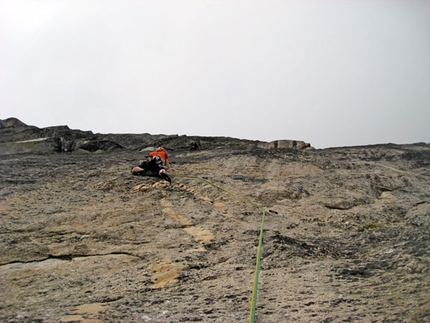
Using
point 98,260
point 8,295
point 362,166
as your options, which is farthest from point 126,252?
point 362,166

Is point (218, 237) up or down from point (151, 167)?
down

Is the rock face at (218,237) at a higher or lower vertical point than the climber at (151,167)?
lower

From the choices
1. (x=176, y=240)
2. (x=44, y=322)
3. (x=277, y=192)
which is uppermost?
(x=277, y=192)

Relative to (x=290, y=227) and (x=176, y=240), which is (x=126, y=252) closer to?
(x=176, y=240)

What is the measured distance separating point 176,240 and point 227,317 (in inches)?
72.6

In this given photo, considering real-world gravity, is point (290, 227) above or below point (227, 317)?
above

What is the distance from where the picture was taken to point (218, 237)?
5.42 meters

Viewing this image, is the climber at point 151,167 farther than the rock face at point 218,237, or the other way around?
the climber at point 151,167

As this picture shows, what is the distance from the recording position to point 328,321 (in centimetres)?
343

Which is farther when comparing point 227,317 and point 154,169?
point 154,169

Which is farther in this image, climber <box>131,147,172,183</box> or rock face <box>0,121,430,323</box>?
climber <box>131,147,172,183</box>

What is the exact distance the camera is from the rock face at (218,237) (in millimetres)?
3811

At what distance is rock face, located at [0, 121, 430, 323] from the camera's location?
12.5 feet

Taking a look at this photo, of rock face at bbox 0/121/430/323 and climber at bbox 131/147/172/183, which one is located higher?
climber at bbox 131/147/172/183
